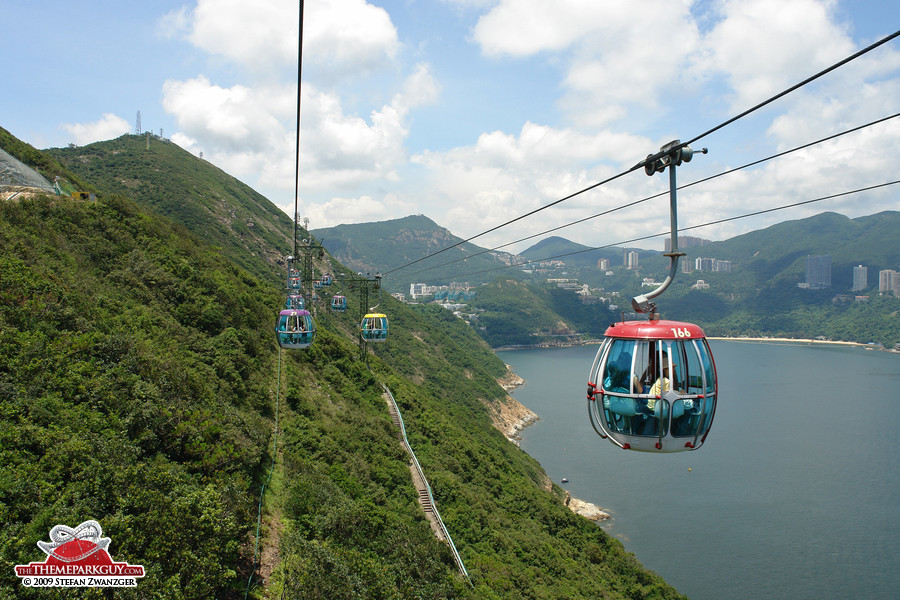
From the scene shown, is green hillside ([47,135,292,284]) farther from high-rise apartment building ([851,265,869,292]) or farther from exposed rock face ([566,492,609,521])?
high-rise apartment building ([851,265,869,292])

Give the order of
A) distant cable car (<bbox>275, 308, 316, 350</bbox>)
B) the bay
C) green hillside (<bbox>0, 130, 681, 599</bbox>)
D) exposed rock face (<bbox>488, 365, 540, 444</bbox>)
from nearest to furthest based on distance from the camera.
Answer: green hillside (<bbox>0, 130, 681, 599</bbox>) < distant cable car (<bbox>275, 308, 316, 350</bbox>) < the bay < exposed rock face (<bbox>488, 365, 540, 444</bbox>)

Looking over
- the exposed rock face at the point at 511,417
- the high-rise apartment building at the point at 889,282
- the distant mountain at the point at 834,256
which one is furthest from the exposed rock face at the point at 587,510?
the distant mountain at the point at 834,256

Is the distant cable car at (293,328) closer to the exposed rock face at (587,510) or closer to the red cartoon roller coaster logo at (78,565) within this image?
the red cartoon roller coaster logo at (78,565)

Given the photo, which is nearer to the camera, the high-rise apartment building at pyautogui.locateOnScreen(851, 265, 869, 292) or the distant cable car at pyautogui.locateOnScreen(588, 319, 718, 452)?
the distant cable car at pyautogui.locateOnScreen(588, 319, 718, 452)

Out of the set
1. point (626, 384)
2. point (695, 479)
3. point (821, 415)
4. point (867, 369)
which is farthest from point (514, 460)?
point (867, 369)

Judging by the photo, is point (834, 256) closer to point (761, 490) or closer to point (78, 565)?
point (761, 490)

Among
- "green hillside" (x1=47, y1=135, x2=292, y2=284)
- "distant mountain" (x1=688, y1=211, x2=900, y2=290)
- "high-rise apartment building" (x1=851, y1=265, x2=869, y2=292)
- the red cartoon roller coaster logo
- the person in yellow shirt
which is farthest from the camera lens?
"distant mountain" (x1=688, y1=211, x2=900, y2=290)

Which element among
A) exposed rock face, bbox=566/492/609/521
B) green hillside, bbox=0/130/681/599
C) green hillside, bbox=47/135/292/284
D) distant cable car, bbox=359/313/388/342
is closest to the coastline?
exposed rock face, bbox=566/492/609/521
